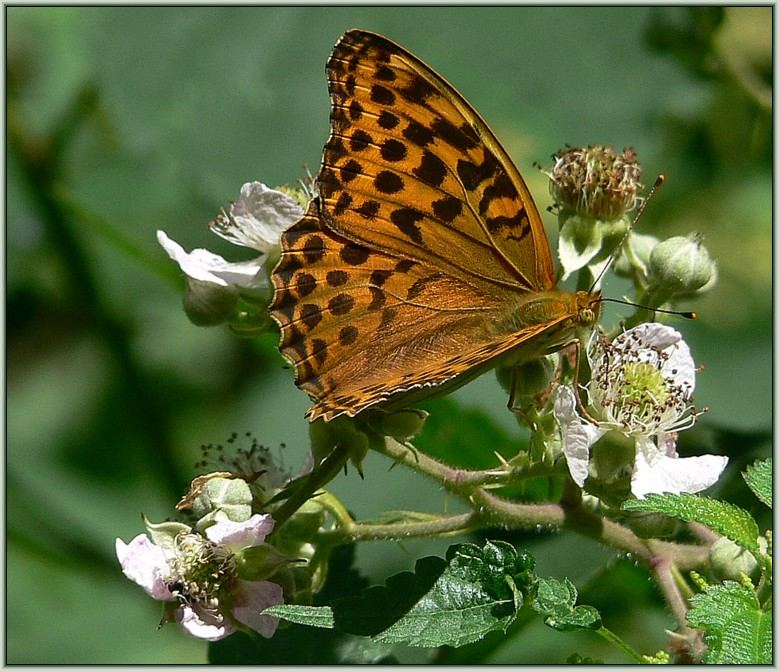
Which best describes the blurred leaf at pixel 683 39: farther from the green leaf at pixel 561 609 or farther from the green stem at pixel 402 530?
the green leaf at pixel 561 609

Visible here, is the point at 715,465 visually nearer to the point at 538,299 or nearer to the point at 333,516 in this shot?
the point at 538,299

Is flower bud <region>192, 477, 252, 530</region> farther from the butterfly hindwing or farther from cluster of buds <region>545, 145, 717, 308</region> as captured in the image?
cluster of buds <region>545, 145, 717, 308</region>

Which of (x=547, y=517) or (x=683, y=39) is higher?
(x=683, y=39)

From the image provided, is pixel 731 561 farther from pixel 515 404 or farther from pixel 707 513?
pixel 515 404

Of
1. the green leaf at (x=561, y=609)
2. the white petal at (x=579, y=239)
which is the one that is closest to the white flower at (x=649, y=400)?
the white petal at (x=579, y=239)

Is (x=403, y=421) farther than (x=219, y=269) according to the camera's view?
No

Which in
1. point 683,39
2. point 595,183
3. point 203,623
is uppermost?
point 683,39

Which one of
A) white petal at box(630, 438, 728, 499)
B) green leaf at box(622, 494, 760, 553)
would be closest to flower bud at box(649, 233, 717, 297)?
white petal at box(630, 438, 728, 499)

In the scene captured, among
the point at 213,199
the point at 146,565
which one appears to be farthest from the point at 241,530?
the point at 213,199
